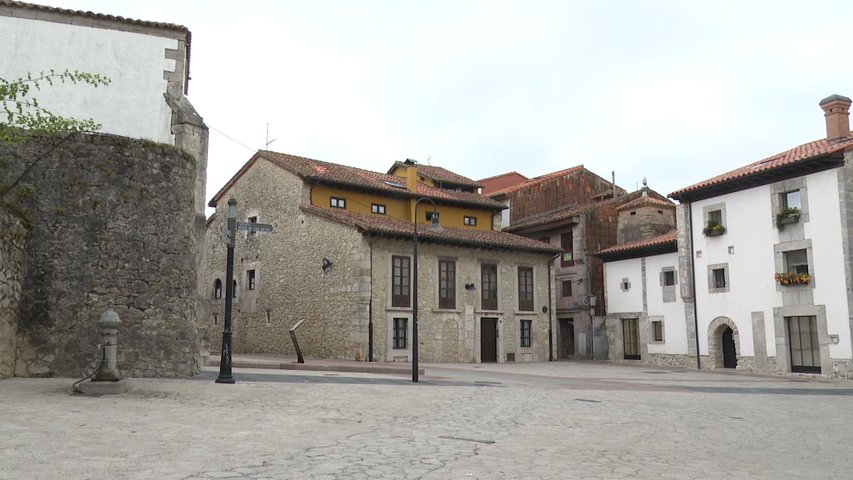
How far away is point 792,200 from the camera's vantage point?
83.3 ft

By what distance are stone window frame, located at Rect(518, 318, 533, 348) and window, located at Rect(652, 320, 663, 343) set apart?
562cm

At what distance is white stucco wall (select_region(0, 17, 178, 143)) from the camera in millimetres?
14781

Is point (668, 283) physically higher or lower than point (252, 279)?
lower

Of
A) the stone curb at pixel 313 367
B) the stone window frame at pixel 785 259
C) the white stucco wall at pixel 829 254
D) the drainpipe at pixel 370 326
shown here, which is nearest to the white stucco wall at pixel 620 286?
the stone window frame at pixel 785 259

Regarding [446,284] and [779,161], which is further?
[446,284]

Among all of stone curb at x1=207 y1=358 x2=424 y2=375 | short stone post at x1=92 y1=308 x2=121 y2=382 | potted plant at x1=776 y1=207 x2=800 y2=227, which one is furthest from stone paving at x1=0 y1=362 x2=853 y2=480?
potted plant at x1=776 y1=207 x2=800 y2=227

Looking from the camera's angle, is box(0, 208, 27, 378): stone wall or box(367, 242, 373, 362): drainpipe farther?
box(367, 242, 373, 362): drainpipe

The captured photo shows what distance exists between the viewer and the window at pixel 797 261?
81.6 feet

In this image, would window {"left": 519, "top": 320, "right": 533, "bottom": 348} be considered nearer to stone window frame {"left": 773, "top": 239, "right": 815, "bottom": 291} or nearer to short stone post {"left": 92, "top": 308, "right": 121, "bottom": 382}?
stone window frame {"left": 773, "top": 239, "right": 815, "bottom": 291}

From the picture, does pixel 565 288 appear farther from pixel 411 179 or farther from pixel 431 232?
pixel 431 232

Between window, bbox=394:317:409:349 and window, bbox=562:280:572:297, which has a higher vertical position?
window, bbox=562:280:572:297

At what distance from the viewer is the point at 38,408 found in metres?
8.45

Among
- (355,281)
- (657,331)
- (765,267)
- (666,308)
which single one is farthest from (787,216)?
(355,281)

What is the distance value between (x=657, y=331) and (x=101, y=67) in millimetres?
25634
